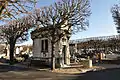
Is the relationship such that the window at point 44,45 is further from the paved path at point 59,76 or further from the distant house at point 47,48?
the paved path at point 59,76

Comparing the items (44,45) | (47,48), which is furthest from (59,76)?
(44,45)

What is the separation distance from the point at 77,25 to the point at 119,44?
99.3 ft

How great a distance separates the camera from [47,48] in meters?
33.4

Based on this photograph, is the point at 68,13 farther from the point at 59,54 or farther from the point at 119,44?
the point at 119,44

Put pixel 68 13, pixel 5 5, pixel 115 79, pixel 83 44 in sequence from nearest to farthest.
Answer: pixel 5 5, pixel 115 79, pixel 68 13, pixel 83 44

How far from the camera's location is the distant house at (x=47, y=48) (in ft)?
104

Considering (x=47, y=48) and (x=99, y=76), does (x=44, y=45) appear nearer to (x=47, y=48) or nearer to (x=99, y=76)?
(x=47, y=48)

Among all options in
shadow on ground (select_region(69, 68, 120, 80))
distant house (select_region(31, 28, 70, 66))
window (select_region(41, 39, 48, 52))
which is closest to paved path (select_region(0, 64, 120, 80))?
shadow on ground (select_region(69, 68, 120, 80))

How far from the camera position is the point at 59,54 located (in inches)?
1249

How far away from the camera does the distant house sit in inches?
1253

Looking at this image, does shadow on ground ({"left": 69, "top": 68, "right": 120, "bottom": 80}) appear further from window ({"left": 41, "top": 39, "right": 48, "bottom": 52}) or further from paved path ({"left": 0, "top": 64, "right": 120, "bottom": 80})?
window ({"left": 41, "top": 39, "right": 48, "bottom": 52})

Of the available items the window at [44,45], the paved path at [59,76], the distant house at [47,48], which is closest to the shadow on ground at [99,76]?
the paved path at [59,76]

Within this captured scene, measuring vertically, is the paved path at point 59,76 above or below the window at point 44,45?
below

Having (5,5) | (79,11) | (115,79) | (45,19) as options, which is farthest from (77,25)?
(5,5)
